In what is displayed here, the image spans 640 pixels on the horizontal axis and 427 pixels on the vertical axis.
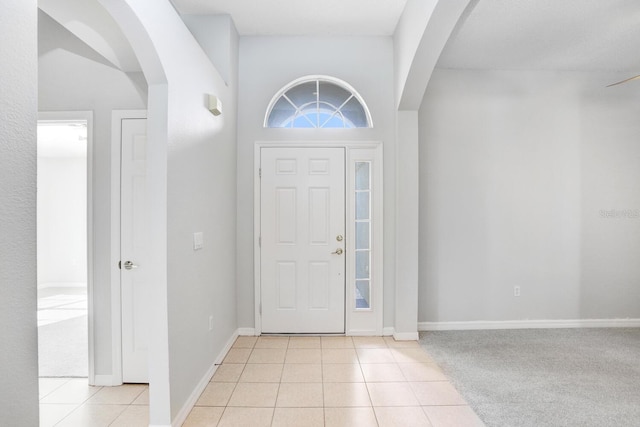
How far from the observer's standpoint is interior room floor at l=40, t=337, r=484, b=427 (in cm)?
213

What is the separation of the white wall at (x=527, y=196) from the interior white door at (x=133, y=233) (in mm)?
2750

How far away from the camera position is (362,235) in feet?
11.8

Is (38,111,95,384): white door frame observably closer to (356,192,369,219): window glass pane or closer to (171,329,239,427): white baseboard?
(171,329,239,427): white baseboard

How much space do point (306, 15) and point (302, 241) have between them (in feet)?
7.20

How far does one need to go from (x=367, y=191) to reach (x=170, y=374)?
95.7 inches

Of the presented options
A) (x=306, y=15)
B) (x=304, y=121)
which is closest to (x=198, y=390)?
(x=304, y=121)

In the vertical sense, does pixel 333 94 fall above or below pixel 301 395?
above

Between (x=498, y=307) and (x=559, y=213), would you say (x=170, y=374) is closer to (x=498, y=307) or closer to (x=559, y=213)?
(x=498, y=307)

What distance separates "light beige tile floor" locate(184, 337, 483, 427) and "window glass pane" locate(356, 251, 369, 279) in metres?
0.68

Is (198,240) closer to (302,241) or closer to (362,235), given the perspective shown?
(302,241)

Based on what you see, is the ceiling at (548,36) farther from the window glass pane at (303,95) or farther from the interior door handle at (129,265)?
the interior door handle at (129,265)

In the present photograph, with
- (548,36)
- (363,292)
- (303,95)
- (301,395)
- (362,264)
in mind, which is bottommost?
(301,395)

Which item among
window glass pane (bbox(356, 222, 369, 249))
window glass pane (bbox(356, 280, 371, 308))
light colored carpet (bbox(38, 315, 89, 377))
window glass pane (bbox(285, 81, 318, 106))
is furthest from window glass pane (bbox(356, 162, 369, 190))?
light colored carpet (bbox(38, 315, 89, 377))

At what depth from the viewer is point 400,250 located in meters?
3.41
